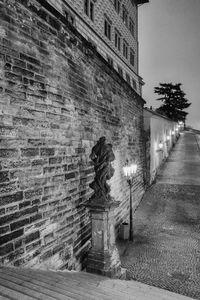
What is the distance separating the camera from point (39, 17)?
473cm

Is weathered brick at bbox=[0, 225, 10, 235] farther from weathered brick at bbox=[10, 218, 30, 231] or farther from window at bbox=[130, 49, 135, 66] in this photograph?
window at bbox=[130, 49, 135, 66]

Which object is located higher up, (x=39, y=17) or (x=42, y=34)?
(x=39, y=17)

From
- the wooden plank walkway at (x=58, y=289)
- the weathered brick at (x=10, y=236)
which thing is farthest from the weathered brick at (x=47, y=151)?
the wooden plank walkway at (x=58, y=289)

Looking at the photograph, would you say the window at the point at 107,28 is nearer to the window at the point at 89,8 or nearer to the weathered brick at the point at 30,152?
the window at the point at 89,8

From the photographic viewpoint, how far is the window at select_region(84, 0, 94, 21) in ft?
50.8

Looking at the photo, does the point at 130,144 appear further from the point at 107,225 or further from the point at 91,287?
the point at 91,287

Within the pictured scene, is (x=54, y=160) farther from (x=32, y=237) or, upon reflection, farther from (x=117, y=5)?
(x=117, y=5)

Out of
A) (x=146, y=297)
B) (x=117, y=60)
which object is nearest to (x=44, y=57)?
(x=146, y=297)

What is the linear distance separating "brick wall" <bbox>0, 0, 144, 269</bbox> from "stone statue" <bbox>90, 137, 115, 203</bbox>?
21.7 inches

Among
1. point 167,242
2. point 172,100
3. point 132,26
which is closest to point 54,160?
point 167,242

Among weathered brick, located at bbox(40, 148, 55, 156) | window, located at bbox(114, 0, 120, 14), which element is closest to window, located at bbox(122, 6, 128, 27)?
window, located at bbox(114, 0, 120, 14)

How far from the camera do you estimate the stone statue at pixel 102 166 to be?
5.78m

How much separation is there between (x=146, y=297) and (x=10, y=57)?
4.39 meters

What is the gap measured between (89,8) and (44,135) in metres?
14.0
